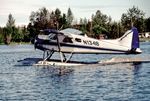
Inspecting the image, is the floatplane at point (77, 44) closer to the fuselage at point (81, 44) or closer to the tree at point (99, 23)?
the fuselage at point (81, 44)

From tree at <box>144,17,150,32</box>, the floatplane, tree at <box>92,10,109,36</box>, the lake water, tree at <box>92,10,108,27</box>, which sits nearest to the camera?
the lake water

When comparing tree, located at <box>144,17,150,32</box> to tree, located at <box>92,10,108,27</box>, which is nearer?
tree, located at <box>92,10,108,27</box>

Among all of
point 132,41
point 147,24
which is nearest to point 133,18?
point 147,24

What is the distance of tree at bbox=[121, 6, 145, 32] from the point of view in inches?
7060

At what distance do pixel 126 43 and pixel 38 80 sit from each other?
42.3 ft

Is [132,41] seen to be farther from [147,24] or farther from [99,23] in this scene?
[147,24]

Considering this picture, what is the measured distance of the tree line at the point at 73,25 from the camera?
150125 millimetres

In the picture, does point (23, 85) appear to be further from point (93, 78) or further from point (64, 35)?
point (64, 35)

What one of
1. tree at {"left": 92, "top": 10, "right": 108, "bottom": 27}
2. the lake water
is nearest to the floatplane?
the lake water

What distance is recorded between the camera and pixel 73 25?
17000cm

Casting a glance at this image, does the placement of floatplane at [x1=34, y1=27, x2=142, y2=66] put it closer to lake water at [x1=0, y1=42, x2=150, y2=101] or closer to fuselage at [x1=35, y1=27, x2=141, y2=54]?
fuselage at [x1=35, y1=27, x2=141, y2=54]

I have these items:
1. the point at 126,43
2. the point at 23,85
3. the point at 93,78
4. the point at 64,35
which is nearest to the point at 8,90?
the point at 23,85

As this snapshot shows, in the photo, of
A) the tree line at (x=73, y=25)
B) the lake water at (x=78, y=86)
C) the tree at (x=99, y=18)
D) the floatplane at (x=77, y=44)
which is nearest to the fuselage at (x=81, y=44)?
→ the floatplane at (x=77, y=44)

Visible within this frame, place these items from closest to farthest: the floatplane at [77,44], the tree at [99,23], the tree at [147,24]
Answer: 1. the floatplane at [77,44]
2. the tree at [99,23]
3. the tree at [147,24]
